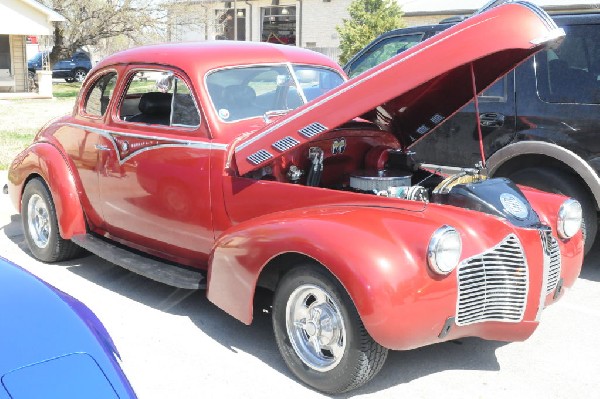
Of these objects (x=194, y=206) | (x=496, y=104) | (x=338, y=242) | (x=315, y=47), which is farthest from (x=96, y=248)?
(x=315, y=47)

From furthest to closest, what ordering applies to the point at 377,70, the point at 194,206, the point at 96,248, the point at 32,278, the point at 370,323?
the point at 96,248, the point at 194,206, the point at 377,70, the point at 370,323, the point at 32,278

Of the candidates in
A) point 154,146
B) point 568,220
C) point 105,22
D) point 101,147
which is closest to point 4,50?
point 105,22

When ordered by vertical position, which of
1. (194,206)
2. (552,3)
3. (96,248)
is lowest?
(96,248)

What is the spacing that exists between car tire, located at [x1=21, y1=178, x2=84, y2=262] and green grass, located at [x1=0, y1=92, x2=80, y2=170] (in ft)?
16.2

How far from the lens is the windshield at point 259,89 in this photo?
466 cm

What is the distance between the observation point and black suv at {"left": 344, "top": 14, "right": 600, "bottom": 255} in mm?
5457

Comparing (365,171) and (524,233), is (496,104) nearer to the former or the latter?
(365,171)

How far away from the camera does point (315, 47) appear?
35.7 meters

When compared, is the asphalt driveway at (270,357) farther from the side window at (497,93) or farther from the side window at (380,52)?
the side window at (380,52)

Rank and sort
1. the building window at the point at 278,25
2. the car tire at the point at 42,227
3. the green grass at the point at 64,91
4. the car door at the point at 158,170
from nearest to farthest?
the car door at the point at 158,170, the car tire at the point at 42,227, the green grass at the point at 64,91, the building window at the point at 278,25

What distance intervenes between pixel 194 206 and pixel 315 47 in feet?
106

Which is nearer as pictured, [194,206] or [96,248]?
[194,206]

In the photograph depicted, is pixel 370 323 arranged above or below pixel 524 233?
below

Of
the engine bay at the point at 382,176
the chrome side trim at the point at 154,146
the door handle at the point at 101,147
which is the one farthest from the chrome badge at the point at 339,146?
the door handle at the point at 101,147
